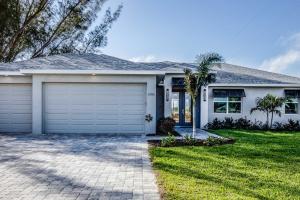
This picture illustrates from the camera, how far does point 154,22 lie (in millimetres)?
21141

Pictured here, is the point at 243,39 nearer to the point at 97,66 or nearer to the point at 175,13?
the point at 175,13

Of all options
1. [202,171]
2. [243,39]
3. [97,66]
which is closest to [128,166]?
[202,171]

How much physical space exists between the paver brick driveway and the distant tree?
45.4 feet

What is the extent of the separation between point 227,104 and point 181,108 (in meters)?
3.10

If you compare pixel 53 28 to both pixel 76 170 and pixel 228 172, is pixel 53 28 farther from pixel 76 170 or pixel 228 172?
pixel 228 172

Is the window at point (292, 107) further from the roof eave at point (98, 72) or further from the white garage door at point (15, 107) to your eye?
the white garage door at point (15, 107)

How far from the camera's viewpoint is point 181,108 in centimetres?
2281

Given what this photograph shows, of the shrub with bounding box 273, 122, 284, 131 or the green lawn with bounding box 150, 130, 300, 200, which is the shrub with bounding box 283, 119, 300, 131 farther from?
the green lawn with bounding box 150, 130, 300, 200

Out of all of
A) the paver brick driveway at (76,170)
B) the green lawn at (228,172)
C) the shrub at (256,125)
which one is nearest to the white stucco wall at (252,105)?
the shrub at (256,125)

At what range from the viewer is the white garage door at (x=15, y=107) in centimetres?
1773

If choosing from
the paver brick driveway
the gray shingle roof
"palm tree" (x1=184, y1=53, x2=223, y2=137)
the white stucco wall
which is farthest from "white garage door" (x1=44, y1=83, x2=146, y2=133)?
the white stucco wall

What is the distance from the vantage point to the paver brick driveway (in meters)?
6.40

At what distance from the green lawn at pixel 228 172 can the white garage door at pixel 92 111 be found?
5.43 meters

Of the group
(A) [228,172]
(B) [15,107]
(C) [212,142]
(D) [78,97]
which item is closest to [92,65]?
(D) [78,97]
